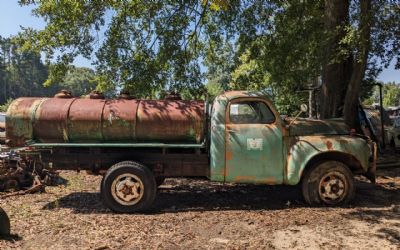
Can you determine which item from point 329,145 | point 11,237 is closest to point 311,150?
point 329,145

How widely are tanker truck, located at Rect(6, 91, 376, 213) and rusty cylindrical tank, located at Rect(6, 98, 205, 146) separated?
0.02 meters

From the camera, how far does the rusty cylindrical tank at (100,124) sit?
842 centimetres

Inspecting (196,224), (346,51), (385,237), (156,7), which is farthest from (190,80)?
(385,237)

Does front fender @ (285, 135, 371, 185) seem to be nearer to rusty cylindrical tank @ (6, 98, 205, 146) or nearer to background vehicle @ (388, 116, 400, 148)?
rusty cylindrical tank @ (6, 98, 205, 146)

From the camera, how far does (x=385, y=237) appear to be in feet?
21.9

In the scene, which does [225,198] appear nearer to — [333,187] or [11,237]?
[333,187]

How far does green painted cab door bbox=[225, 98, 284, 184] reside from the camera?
832cm

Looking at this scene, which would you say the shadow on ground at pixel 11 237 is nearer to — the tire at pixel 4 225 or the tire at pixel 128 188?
the tire at pixel 4 225

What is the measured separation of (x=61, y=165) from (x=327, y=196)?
16.2ft

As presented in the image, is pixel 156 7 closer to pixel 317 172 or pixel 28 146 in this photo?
pixel 28 146

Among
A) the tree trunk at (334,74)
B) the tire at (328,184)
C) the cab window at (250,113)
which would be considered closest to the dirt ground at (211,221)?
the tire at (328,184)

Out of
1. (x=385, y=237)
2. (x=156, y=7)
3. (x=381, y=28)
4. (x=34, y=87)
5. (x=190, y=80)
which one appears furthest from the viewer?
(x=34, y=87)

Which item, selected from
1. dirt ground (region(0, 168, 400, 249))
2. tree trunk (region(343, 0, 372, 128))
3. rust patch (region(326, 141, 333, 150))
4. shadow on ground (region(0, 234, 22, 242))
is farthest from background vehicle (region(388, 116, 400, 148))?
shadow on ground (region(0, 234, 22, 242))

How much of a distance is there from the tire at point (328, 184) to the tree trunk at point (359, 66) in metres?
3.11
